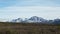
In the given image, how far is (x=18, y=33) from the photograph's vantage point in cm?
2547

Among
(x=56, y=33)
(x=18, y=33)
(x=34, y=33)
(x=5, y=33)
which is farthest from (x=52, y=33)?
(x=5, y=33)

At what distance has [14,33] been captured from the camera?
25.5 metres

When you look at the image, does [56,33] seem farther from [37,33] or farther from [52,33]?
[37,33]

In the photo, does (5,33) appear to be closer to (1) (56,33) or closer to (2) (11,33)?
(2) (11,33)

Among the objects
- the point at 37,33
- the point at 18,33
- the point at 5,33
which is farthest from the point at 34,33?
the point at 5,33

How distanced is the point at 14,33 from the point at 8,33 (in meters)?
0.76

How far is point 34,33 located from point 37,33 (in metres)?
0.37

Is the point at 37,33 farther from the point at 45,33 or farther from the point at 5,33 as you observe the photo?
the point at 5,33

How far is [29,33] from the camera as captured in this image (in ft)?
84.0

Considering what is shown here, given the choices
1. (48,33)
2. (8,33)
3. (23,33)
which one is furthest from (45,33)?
(8,33)

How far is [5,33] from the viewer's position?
25594 millimetres

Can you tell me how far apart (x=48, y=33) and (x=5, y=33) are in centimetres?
526

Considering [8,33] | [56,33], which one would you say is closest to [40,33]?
[56,33]

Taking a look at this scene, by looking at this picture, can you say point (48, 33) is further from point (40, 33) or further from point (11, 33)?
point (11, 33)
